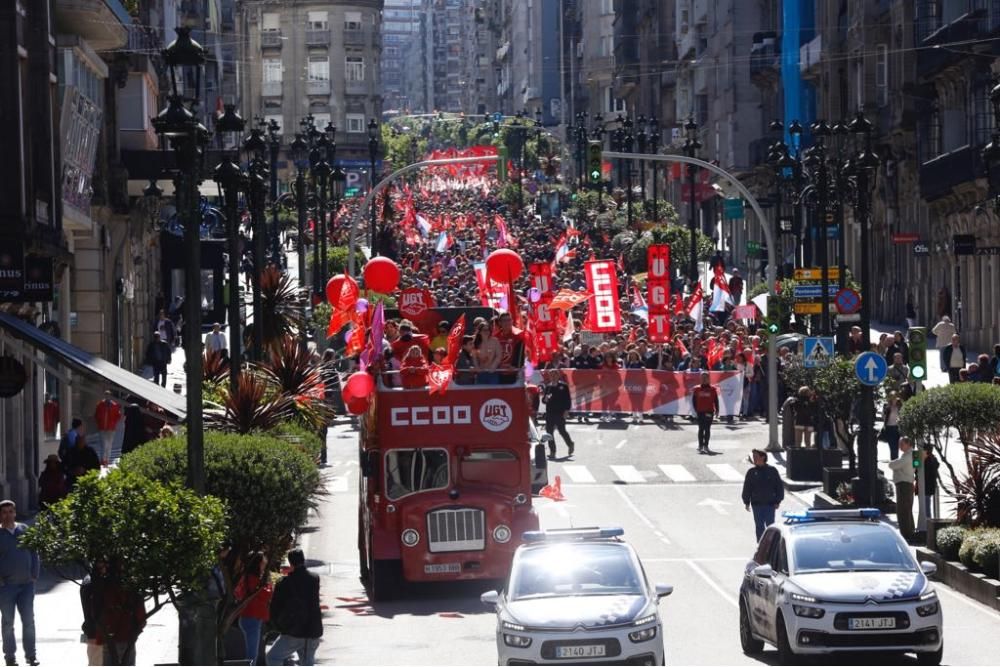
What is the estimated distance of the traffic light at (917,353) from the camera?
121 feet

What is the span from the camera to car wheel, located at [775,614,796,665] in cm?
A: 1903

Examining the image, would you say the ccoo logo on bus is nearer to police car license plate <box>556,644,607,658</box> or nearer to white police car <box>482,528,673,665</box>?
white police car <box>482,528,673,665</box>

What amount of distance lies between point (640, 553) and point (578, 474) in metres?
9.97

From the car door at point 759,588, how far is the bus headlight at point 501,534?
4.86m

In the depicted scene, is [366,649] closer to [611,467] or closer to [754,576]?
[754,576]

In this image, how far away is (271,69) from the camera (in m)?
173

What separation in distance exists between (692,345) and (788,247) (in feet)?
121

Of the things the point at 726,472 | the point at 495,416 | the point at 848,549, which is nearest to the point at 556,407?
the point at 726,472

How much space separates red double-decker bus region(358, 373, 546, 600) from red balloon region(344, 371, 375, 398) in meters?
0.27

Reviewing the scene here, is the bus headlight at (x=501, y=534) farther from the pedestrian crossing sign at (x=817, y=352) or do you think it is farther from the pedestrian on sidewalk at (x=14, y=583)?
the pedestrian crossing sign at (x=817, y=352)

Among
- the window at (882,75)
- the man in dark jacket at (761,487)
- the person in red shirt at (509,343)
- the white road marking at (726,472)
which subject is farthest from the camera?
the window at (882,75)

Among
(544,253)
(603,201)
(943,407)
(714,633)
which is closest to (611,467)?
(943,407)

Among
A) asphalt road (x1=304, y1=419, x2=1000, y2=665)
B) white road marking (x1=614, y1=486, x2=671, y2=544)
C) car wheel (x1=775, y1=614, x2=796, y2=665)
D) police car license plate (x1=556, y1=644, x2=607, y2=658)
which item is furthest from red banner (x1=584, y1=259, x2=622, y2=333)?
police car license plate (x1=556, y1=644, x2=607, y2=658)

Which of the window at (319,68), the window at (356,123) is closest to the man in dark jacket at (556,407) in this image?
the window at (356,123)
